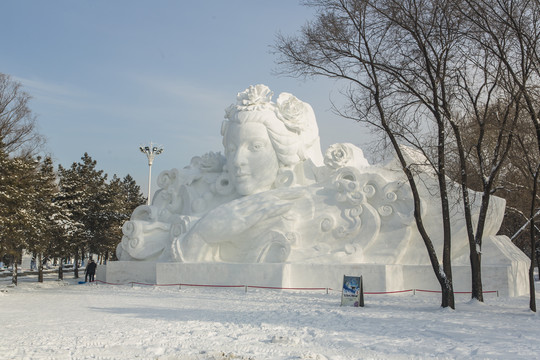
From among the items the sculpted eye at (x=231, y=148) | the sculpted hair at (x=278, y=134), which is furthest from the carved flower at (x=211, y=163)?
the sculpted hair at (x=278, y=134)

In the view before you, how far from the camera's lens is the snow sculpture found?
615 inches

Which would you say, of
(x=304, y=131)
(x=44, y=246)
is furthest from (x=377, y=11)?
(x=44, y=246)

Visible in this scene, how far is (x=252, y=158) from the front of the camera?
17.5 meters

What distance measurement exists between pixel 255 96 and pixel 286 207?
13.7 feet

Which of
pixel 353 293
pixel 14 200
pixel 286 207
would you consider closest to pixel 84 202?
pixel 14 200

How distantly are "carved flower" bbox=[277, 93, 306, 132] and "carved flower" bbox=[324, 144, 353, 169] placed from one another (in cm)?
151

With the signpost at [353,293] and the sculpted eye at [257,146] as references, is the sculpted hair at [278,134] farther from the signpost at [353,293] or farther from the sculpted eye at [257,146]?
the signpost at [353,293]

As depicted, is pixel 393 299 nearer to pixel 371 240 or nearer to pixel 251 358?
pixel 371 240

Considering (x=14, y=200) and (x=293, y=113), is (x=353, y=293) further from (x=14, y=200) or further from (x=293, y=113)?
(x=14, y=200)

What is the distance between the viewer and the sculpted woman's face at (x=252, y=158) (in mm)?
17453

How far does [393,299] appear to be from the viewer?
13312 millimetres

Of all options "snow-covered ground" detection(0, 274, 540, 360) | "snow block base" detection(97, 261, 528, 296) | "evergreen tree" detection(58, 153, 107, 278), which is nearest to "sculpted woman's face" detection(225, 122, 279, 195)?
"snow block base" detection(97, 261, 528, 296)

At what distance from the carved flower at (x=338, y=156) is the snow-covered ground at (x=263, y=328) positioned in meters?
4.75

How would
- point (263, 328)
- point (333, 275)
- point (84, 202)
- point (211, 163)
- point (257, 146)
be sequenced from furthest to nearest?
1. point (84, 202)
2. point (211, 163)
3. point (257, 146)
4. point (333, 275)
5. point (263, 328)
